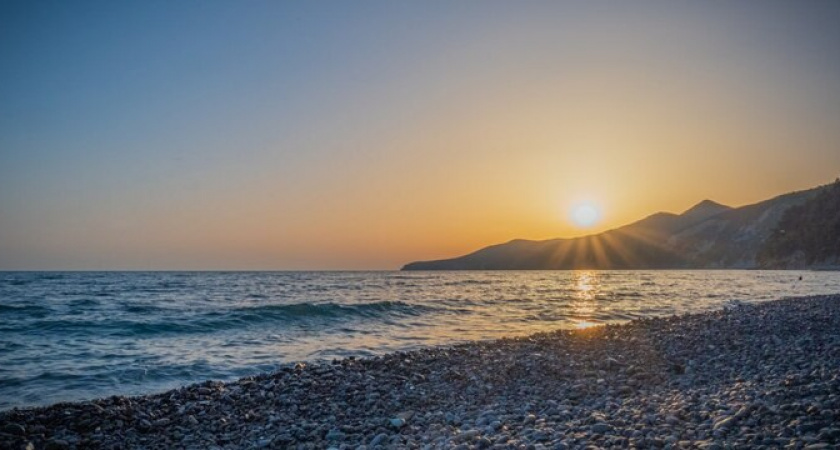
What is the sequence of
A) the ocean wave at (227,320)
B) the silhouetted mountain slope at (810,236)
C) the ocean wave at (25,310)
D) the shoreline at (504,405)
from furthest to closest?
the silhouetted mountain slope at (810,236) → the ocean wave at (25,310) → the ocean wave at (227,320) → the shoreline at (504,405)

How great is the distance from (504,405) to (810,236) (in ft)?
481

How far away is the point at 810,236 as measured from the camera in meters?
119

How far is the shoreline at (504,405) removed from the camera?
6.45 metres

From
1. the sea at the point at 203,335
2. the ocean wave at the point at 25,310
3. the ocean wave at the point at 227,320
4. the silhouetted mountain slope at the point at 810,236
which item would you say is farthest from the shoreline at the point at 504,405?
the silhouetted mountain slope at the point at 810,236

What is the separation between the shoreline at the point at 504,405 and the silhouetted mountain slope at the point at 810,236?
5126 inches

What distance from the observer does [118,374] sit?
13.6 meters

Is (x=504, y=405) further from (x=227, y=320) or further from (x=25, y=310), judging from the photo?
(x=25, y=310)

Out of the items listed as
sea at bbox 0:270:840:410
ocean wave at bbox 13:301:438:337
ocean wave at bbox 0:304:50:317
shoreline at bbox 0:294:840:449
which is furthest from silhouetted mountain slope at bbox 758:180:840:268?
ocean wave at bbox 0:304:50:317

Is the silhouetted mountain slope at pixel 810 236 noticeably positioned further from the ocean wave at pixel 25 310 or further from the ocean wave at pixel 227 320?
the ocean wave at pixel 25 310

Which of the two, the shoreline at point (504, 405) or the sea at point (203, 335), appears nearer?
the shoreline at point (504, 405)

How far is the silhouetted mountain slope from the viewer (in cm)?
11231

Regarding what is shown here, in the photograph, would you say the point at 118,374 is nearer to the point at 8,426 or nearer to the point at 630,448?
the point at 8,426

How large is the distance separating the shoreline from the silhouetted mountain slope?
427ft

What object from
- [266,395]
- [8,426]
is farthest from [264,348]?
[8,426]
